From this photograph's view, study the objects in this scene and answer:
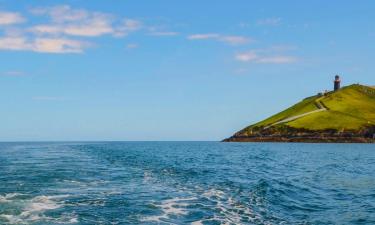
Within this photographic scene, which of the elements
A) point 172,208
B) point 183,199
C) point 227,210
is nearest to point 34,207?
point 172,208

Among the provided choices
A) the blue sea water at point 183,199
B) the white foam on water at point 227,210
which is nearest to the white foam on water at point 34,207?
the blue sea water at point 183,199

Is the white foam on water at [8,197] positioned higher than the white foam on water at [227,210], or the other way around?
the white foam on water at [8,197]

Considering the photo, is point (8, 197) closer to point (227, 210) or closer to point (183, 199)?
point (183, 199)

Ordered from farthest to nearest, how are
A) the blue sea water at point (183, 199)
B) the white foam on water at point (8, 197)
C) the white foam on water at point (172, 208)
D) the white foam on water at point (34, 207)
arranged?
the white foam on water at point (8, 197) → the blue sea water at point (183, 199) → the white foam on water at point (172, 208) → the white foam on water at point (34, 207)

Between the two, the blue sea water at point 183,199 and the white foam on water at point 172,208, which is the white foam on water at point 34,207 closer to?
the blue sea water at point 183,199

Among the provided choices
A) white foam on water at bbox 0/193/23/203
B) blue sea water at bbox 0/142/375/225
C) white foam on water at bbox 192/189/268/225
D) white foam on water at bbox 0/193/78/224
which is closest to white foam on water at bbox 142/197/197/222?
blue sea water at bbox 0/142/375/225

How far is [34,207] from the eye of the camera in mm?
29594

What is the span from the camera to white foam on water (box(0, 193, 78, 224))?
25812mm

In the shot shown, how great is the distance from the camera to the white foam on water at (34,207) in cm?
2581

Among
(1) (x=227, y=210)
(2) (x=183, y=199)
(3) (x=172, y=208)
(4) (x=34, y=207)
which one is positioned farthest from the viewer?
(2) (x=183, y=199)

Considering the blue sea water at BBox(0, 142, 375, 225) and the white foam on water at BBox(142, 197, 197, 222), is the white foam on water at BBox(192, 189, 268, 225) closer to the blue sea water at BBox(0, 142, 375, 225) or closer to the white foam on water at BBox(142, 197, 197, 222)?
the blue sea water at BBox(0, 142, 375, 225)

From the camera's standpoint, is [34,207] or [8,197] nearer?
[34,207]

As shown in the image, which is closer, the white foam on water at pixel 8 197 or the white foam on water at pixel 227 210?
the white foam on water at pixel 227 210

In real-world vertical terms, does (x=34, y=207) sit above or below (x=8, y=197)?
below
